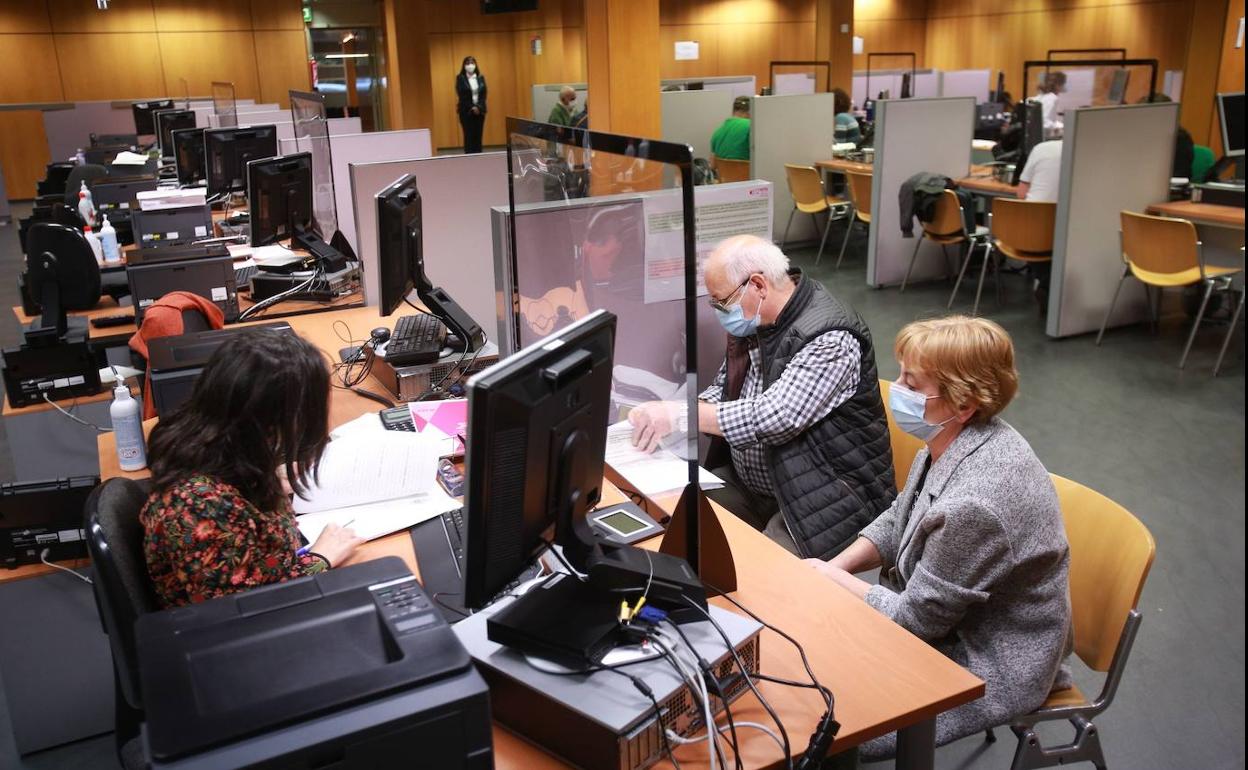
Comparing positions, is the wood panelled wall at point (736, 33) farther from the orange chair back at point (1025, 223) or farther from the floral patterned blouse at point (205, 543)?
the floral patterned blouse at point (205, 543)

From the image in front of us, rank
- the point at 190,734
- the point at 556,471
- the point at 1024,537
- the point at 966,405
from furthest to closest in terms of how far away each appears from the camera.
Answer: the point at 966,405, the point at 1024,537, the point at 556,471, the point at 190,734

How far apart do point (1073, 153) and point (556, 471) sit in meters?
4.66

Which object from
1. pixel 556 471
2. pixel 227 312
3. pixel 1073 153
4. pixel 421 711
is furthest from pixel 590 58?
pixel 421 711

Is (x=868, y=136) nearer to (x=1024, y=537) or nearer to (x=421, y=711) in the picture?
(x=1024, y=537)

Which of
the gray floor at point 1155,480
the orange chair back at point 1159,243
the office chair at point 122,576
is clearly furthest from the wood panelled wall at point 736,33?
the office chair at point 122,576

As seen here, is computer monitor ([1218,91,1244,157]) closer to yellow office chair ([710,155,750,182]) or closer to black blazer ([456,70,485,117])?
yellow office chair ([710,155,750,182])

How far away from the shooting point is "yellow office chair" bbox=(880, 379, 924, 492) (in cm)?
234

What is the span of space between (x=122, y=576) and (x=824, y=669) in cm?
110

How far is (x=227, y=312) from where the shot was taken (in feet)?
11.4

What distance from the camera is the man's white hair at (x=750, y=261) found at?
7.35 ft

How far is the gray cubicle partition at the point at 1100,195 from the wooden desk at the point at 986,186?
95cm

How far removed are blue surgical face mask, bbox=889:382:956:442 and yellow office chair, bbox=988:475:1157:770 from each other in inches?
11.9

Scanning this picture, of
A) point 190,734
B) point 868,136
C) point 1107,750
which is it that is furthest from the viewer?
point 868,136

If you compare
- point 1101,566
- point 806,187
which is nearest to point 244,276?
point 1101,566
